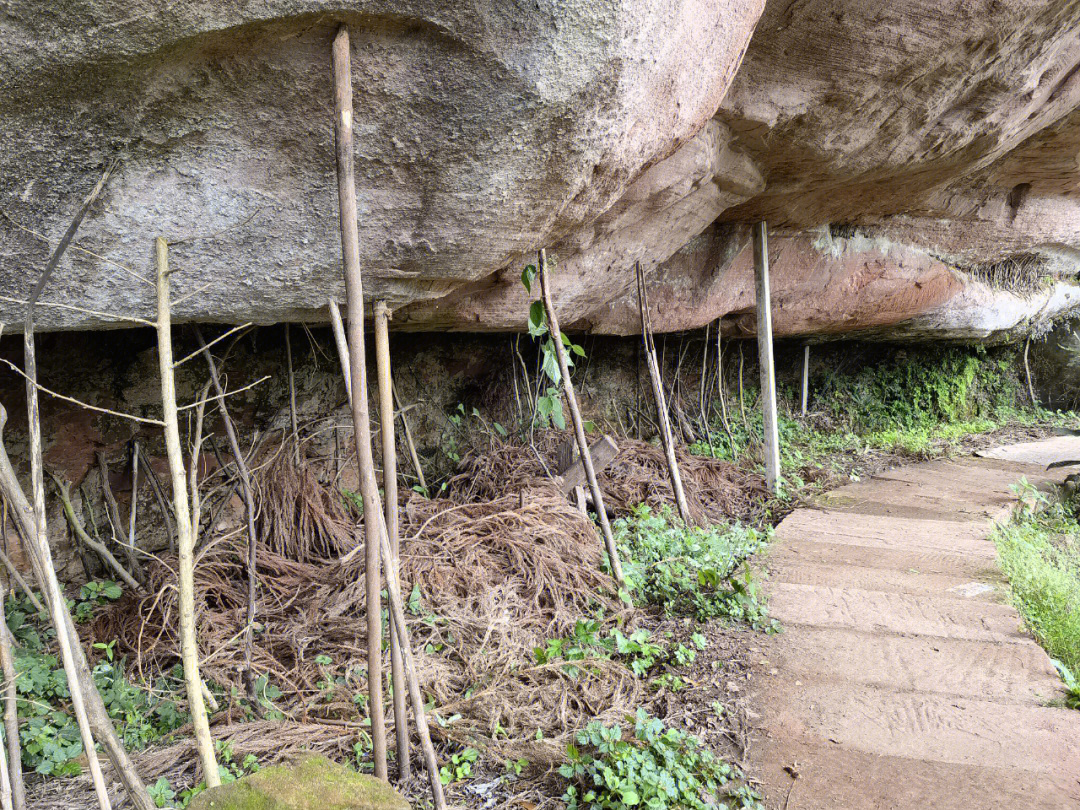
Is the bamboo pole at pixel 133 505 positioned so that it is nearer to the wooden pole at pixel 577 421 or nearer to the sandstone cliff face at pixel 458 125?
the sandstone cliff face at pixel 458 125

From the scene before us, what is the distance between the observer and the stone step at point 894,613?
3164mm

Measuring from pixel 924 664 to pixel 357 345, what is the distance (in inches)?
105

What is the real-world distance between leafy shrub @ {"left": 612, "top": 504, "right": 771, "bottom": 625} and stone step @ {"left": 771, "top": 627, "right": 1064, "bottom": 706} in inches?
12.2

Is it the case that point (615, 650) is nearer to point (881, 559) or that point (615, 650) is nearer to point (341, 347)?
point (341, 347)

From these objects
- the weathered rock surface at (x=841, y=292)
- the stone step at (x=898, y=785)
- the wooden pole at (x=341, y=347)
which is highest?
the weathered rock surface at (x=841, y=292)

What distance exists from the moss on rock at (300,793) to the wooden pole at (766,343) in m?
4.58

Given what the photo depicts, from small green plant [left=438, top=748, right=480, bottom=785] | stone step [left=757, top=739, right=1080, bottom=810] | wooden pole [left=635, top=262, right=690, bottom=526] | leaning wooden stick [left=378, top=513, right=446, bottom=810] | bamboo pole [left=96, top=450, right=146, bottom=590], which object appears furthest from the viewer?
wooden pole [left=635, top=262, right=690, bottom=526]

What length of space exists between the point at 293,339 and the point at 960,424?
28.2 ft

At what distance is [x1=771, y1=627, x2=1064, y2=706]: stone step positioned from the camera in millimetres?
2670

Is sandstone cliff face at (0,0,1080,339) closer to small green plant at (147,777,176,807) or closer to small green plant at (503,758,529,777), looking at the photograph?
small green plant at (147,777,176,807)

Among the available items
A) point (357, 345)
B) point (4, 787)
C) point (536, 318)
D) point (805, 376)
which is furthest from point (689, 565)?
point (805, 376)

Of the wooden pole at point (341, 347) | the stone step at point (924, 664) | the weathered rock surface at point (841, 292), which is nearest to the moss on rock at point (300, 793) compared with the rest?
the wooden pole at point (341, 347)

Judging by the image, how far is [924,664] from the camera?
289 centimetres

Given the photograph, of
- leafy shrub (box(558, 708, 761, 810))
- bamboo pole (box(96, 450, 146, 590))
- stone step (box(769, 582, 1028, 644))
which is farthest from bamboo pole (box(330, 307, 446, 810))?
bamboo pole (box(96, 450, 146, 590))
